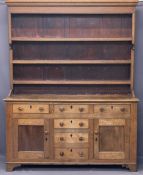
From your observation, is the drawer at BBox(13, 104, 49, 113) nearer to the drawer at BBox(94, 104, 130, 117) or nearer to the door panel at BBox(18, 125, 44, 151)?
the door panel at BBox(18, 125, 44, 151)

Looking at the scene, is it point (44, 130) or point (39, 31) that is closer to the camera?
point (44, 130)

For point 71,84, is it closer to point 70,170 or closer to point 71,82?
point 71,82

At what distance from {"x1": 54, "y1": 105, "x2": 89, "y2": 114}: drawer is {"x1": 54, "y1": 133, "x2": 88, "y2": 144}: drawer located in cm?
24

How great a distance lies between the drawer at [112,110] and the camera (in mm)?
3961

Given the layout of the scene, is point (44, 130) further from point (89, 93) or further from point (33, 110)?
point (89, 93)

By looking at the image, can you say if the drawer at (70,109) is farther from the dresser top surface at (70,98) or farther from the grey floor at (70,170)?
the grey floor at (70,170)

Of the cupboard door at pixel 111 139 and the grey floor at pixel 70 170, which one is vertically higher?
the cupboard door at pixel 111 139

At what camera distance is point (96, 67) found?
14.3ft

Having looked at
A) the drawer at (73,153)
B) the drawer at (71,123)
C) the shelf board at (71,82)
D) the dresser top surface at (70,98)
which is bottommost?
the drawer at (73,153)

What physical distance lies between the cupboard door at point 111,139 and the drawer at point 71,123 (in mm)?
115

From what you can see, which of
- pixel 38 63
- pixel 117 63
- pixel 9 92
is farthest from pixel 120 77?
pixel 9 92

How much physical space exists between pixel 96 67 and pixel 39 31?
76cm

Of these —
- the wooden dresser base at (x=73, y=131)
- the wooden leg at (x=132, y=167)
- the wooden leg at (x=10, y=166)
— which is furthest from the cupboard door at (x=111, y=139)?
the wooden leg at (x=10, y=166)

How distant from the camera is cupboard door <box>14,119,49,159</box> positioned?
13.1 ft
